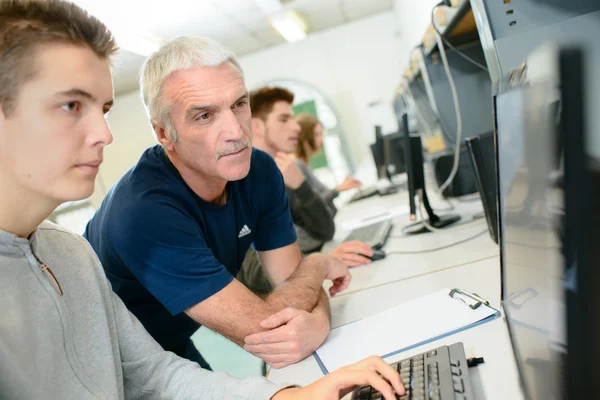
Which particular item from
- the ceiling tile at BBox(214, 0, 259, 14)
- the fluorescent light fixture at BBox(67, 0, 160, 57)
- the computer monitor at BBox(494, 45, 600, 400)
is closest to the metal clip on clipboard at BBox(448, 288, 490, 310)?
the computer monitor at BBox(494, 45, 600, 400)

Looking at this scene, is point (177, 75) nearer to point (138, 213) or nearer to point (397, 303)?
point (138, 213)

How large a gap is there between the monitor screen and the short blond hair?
659 millimetres

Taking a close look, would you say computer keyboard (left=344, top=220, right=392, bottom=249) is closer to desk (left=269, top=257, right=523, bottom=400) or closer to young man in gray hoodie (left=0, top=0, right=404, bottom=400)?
desk (left=269, top=257, right=523, bottom=400)

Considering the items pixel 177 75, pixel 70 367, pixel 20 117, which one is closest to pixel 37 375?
pixel 70 367

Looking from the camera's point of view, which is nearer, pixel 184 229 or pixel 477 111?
pixel 184 229

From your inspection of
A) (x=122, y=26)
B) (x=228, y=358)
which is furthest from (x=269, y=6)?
(x=228, y=358)

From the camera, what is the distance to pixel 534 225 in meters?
0.45

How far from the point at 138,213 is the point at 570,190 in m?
0.94

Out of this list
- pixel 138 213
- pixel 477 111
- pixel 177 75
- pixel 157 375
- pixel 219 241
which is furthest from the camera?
pixel 477 111

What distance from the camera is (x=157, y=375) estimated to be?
0.93 metres

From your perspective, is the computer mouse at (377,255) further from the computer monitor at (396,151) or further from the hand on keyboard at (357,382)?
the computer monitor at (396,151)

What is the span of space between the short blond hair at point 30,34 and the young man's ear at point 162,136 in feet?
1.51

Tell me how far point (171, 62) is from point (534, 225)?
101cm

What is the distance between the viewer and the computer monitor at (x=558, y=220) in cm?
29
